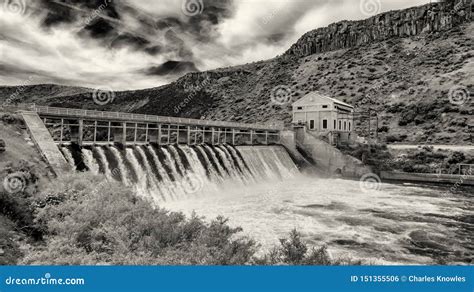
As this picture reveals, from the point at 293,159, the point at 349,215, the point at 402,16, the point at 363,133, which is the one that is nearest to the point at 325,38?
the point at 402,16

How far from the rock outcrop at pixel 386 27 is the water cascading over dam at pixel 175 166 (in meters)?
77.8

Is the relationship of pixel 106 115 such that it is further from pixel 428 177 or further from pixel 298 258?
pixel 428 177

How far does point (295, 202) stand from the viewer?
2620cm

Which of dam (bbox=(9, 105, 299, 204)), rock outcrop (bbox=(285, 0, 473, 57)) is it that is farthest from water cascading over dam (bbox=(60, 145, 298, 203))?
rock outcrop (bbox=(285, 0, 473, 57))

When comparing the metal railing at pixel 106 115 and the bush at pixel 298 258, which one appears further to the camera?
the metal railing at pixel 106 115

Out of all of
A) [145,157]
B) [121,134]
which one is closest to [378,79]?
[145,157]

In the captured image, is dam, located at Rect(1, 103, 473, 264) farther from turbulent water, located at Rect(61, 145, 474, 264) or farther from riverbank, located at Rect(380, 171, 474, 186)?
riverbank, located at Rect(380, 171, 474, 186)

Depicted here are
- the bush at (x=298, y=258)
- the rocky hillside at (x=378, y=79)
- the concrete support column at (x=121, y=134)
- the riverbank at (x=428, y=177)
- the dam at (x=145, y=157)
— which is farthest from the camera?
the rocky hillside at (x=378, y=79)

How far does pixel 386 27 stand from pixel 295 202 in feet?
299

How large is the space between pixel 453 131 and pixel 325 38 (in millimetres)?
65958

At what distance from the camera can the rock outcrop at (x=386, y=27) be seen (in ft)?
289

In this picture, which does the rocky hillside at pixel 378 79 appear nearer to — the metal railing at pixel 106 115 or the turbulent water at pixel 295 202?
the turbulent water at pixel 295 202

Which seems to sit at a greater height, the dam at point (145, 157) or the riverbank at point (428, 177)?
the dam at point (145, 157)

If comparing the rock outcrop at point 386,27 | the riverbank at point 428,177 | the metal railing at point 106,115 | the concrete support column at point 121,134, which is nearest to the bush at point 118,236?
the metal railing at point 106,115
